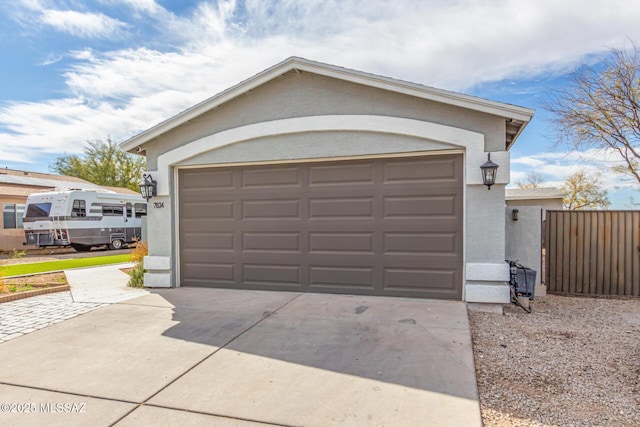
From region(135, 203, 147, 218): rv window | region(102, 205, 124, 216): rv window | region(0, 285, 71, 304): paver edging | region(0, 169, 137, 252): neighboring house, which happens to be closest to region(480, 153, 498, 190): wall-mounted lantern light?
region(0, 285, 71, 304): paver edging

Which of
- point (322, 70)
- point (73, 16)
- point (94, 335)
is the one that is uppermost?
point (73, 16)

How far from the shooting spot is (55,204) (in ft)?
49.4

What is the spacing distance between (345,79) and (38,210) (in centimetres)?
1617

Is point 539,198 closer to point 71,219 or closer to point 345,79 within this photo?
point 345,79

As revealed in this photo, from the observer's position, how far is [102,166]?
99.5 ft

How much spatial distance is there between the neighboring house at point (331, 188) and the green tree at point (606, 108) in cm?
1076

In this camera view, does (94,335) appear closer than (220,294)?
Yes

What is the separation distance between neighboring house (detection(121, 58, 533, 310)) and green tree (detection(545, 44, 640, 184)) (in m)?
10.8

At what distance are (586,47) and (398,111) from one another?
9.89 meters

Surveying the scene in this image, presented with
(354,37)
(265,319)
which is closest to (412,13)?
(354,37)

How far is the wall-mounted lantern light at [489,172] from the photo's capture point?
5.26 m

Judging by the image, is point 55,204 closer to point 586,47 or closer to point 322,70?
point 322,70

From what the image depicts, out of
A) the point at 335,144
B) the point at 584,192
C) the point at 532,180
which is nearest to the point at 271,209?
the point at 335,144

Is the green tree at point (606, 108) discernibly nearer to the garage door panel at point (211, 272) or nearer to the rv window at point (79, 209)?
the garage door panel at point (211, 272)
